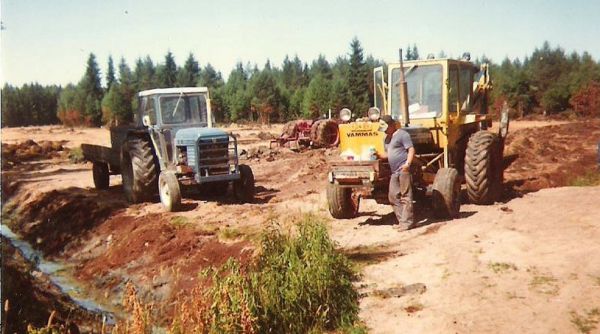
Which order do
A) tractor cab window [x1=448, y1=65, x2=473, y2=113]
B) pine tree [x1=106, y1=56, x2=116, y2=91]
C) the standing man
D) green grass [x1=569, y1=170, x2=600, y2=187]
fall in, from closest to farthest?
the standing man
tractor cab window [x1=448, y1=65, x2=473, y2=113]
green grass [x1=569, y1=170, x2=600, y2=187]
pine tree [x1=106, y1=56, x2=116, y2=91]

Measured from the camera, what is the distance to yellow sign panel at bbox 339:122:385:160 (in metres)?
8.74

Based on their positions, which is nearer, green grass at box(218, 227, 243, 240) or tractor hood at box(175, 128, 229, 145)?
green grass at box(218, 227, 243, 240)

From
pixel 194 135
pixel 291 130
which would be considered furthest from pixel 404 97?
pixel 291 130

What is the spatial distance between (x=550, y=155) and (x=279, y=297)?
44.3ft

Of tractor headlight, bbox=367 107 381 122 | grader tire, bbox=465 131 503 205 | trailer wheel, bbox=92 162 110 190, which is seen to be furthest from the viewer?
trailer wheel, bbox=92 162 110 190

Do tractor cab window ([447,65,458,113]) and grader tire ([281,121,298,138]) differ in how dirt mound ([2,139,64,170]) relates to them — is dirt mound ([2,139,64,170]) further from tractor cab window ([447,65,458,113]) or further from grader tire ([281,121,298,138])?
tractor cab window ([447,65,458,113])

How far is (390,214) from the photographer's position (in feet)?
32.7

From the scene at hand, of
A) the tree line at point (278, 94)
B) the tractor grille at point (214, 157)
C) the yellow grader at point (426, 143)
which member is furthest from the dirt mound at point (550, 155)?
the tree line at point (278, 94)

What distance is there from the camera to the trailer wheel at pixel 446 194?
28.5 ft

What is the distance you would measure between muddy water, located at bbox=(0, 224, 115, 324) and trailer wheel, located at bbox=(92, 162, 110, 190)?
3135 mm

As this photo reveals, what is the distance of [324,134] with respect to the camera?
79.3 feet

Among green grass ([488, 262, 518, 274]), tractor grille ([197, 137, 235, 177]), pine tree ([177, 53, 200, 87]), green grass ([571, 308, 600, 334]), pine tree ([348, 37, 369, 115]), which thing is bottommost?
green grass ([571, 308, 600, 334])

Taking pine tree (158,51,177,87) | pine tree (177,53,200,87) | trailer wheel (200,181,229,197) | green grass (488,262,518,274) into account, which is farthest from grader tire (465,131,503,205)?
pine tree (158,51,177,87)

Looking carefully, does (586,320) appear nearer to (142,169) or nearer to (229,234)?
(229,234)
